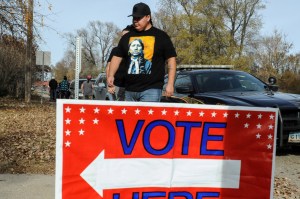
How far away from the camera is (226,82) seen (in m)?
8.09

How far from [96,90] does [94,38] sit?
8610 cm

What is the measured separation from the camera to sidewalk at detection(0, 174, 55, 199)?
4789mm

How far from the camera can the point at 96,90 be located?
51.1 ft

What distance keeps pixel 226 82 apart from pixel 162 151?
4.82m

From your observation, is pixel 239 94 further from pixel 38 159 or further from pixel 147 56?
pixel 38 159

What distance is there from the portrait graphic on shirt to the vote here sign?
123cm

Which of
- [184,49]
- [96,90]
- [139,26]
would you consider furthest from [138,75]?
[184,49]

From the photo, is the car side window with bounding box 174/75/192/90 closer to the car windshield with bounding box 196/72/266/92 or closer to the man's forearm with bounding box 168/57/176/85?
the car windshield with bounding box 196/72/266/92

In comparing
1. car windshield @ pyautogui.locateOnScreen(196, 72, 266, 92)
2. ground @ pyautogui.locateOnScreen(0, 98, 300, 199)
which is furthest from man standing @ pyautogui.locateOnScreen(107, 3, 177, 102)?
car windshield @ pyautogui.locateOnScreen(196, 72, 266, 92)

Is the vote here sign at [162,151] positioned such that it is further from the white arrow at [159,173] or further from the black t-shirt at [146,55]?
the black t-shirt at [146,55]

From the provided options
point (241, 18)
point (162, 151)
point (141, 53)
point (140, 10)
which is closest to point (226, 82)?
point (141, 53)

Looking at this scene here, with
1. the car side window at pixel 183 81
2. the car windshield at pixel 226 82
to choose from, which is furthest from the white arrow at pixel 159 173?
the car side window at pixel 183 81

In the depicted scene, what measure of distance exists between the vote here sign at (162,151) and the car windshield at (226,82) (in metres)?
4.21

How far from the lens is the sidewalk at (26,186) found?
479 cm
